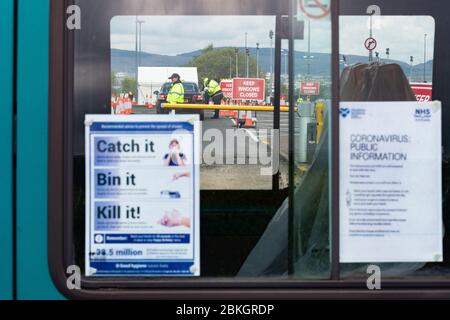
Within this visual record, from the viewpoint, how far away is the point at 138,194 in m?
2.54

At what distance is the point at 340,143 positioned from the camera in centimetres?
255

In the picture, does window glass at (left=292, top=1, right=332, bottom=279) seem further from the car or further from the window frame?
the car

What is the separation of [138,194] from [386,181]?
870mm

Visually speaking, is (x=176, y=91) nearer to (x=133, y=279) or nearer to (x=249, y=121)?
(x=249, y=121)

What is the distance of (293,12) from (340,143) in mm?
522

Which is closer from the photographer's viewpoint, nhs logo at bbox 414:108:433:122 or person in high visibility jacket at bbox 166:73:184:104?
nhs logo at bbox 414:108:433:122

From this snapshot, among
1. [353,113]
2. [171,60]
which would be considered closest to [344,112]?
[353,113]

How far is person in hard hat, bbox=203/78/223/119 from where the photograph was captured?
3027 mm

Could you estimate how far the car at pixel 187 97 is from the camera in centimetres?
270

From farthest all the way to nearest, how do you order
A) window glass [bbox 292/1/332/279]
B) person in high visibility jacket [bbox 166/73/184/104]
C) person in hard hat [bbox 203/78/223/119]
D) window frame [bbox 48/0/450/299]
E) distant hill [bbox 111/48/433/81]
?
1. person in hard hat [bbox 203/78/223/119]
2. distant hill [bbox 111/48/433/81]
3. person in high visibility jacket [bbox 166/73/184/104]
4. window glass [bbox 292/1/332/279]
5. window frame [bbox 48/0/450/299]

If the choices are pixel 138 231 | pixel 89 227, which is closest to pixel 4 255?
pixel 89 227

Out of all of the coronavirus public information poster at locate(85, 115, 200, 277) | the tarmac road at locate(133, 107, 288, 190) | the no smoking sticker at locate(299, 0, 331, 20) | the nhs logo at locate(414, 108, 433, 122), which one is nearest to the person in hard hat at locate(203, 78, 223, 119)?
the tarmac road at locate(133, 107, 288, 190)

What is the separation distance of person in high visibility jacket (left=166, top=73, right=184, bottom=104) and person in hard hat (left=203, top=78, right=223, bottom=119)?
11 centimetres

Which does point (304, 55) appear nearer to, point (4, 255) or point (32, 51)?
point (32, 51)
